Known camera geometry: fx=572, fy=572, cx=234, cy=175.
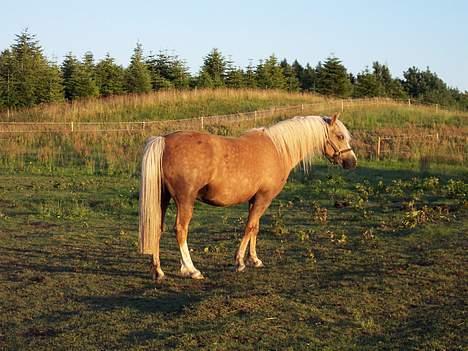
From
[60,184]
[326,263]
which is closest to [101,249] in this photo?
[326,263]

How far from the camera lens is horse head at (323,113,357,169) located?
830 cm

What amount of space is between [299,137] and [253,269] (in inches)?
76.8

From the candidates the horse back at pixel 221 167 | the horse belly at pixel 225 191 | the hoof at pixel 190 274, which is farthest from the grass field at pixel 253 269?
the horse back at pixel 221 167

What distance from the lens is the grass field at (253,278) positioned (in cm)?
507

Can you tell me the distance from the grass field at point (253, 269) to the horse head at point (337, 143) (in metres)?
1.47

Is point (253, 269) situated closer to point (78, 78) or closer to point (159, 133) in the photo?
point (159, 133)

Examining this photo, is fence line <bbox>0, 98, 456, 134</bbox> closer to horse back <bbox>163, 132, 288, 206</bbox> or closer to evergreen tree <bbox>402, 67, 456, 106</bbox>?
horse back <bbox>163, 132, 288, 206</bbox>

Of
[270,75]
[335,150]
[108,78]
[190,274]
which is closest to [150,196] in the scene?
[190,274]

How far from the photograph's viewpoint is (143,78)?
43.4m

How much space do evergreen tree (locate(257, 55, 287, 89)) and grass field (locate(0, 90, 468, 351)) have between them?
105 ft

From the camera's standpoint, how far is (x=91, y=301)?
6387 millimetres

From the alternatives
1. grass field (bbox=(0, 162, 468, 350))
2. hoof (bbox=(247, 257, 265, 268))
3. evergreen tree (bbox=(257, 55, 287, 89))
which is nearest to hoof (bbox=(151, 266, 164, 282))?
grass field (bbox=(0, 162, 468, 350))

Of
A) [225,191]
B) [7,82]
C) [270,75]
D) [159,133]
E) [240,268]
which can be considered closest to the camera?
[225,191]

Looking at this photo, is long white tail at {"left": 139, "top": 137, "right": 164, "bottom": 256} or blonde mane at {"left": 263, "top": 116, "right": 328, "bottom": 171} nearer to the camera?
long white tail at {"left": 139, "top": 137, "right": 164, "bottom": 256}
